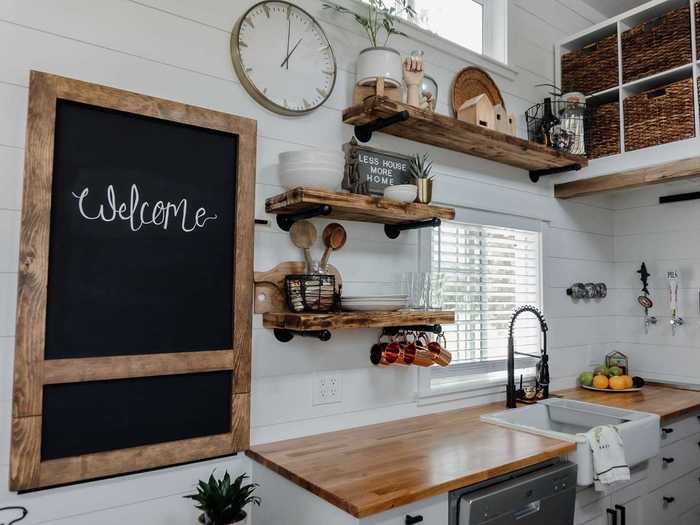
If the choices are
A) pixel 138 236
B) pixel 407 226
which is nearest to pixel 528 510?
pixel 407 226

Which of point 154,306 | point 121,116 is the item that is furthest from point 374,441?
point 121,116

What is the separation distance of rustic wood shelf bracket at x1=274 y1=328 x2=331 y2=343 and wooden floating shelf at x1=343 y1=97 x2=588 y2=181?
2.80ft

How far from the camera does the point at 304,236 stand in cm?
197

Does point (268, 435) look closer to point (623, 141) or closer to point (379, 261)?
point (379, 261)

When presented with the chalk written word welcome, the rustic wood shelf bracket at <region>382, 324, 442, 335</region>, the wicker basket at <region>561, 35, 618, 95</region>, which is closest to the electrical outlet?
the rustic wood shelf bracket at <region>382, 324, 442, 335</region>

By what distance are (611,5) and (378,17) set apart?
204 cm

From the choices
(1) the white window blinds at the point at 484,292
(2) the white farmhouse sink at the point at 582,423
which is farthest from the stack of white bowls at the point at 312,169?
(2) the white farmhouse sink at the point at 582,423

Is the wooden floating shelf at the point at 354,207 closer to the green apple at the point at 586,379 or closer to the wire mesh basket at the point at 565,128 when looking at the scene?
the wire mesh basket at the point at 565,128

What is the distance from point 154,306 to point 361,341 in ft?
2.76

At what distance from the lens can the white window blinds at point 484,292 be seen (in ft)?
8.16

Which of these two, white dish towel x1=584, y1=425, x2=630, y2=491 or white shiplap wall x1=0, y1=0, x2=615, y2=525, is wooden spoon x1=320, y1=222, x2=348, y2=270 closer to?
white shiplap wall x1=0, y1=0, x2=615, y2=525

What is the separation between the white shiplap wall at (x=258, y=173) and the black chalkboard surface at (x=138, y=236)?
0.12 metres

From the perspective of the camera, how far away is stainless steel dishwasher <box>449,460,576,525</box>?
1553 millimetres

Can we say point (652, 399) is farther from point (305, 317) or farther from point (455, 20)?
A: point (455, 20)
